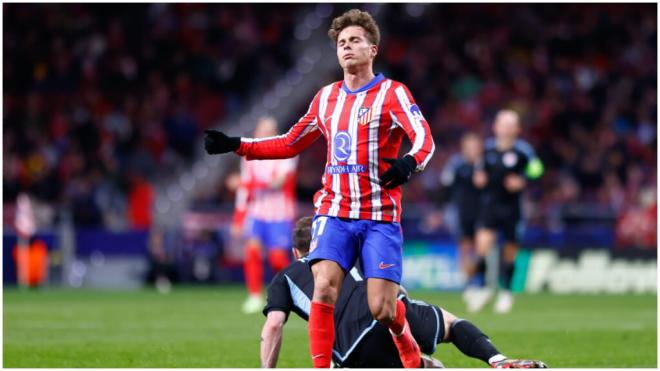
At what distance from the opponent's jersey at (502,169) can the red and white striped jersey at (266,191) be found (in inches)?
86.4

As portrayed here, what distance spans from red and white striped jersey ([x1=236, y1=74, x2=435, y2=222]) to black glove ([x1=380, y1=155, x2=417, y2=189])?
0.73ft

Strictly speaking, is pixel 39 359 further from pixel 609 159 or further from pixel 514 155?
pixel 609 159

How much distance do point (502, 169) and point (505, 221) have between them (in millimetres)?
572

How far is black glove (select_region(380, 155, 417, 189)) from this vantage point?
5887mm

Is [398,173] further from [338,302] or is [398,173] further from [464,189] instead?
[464,189]

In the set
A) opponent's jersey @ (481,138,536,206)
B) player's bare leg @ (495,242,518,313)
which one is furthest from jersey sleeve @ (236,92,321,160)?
opponent's jersey @ (481,138,536,206)

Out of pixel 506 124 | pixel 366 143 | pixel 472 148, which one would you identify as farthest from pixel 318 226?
pixel 472 148

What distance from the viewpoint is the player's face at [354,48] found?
6.33m

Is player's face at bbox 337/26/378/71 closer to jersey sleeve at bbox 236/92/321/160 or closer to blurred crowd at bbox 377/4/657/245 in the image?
jersey sleeve at bbox 236/92/321/160

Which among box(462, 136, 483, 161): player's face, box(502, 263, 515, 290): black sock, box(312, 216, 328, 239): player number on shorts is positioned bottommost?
box(502, 263, 515, 290): black sock

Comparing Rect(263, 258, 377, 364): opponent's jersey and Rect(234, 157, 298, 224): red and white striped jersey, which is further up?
Rect(234, 157, 298, 224): red and white striped jersey

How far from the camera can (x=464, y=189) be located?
609 inches

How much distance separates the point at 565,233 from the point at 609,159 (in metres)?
4.05

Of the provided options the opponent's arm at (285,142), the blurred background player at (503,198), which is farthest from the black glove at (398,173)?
the blurred background player at (503,198)
